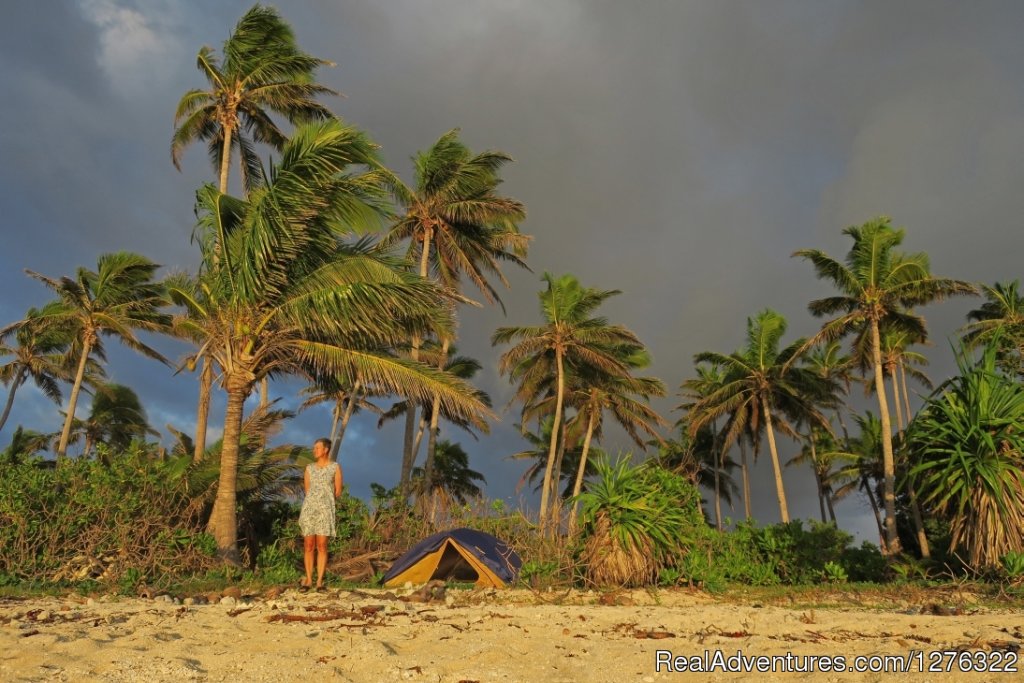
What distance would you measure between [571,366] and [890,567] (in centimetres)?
1461

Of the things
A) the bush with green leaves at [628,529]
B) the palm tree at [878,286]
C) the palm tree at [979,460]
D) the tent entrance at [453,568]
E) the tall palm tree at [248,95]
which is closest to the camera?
the bush with green leaves at [628,529]

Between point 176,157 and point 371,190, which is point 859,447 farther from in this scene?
point 176,157

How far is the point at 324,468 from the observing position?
7984 millimetres

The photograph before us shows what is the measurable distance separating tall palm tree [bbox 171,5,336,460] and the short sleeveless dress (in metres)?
9.43

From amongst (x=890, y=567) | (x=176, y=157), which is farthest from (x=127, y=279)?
(x=890, y=567)

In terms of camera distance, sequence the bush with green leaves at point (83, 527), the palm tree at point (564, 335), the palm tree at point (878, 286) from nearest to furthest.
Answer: the bush with green leaves at point (83, 527)
the palm tree at point (878, 286)
the palm tree at point (564, 335)

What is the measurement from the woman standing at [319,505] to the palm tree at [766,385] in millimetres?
22638

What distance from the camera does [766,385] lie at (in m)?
28.4

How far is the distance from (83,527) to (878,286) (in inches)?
858

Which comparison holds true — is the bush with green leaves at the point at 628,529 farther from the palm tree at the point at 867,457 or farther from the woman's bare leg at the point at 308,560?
the palm tree at the point at 867,457

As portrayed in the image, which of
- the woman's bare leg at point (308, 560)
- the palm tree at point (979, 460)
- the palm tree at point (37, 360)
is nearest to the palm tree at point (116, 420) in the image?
the palm tree at point (37, 360)

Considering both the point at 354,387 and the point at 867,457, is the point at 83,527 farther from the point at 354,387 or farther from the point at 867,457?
the point at 867,457

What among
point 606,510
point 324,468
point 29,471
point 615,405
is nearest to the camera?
point 324,468

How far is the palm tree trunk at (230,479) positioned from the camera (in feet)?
32.6
